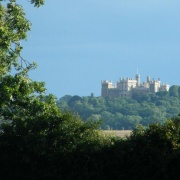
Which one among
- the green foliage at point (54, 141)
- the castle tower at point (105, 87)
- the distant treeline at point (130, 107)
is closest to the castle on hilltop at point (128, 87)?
the castle tower at point (105, 87)

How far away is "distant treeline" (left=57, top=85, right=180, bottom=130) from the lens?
419ft

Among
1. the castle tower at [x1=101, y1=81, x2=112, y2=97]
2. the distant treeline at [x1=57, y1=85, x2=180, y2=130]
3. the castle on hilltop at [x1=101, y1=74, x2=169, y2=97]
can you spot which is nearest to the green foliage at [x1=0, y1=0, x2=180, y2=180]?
the distant treeline at [x1=57, y1=85, x2=180, y2=130]

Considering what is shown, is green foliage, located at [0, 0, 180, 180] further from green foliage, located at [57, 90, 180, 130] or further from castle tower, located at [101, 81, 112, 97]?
castle tower, located at [101, 81, 112, 97]

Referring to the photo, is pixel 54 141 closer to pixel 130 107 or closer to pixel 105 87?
pixel 130 107

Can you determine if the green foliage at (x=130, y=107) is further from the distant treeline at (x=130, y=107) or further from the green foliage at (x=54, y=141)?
the green foliage at (x=54, y=141)

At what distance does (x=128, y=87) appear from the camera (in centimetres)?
18675

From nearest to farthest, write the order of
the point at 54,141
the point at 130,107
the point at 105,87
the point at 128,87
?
the point at 54,141, the point at 130,107, the point at 128,87, the point at 105,87

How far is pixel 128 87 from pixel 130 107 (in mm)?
43517

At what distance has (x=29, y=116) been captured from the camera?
1642 cm

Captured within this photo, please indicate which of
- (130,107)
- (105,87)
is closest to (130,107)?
(130,107)

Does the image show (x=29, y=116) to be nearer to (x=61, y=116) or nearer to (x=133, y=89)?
(x=61, y=116)

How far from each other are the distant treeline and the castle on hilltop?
9300 mm

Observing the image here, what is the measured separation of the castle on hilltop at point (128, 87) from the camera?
592ft

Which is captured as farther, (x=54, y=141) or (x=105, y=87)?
(x=105, y=87)
